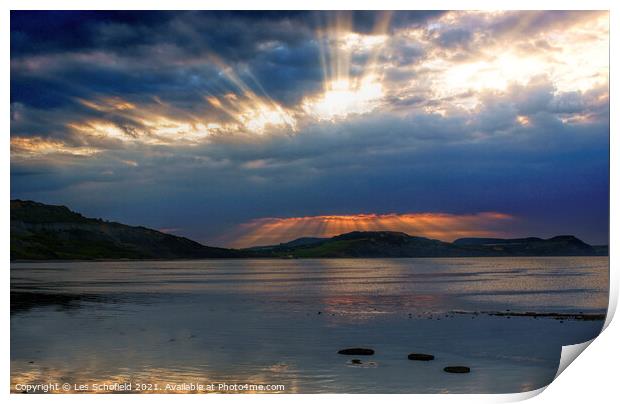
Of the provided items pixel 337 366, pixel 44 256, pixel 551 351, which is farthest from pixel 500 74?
pixel 44 256

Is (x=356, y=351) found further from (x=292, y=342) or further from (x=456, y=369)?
(x=456, y=369)

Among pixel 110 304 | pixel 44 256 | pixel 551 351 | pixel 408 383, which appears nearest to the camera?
pixel 408 383

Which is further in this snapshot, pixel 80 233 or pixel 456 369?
pixel 80 233

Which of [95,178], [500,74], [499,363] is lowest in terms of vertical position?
[499,363]

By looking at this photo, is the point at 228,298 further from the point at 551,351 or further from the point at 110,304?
the point at 551,351

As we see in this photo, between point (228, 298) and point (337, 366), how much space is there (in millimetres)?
18817

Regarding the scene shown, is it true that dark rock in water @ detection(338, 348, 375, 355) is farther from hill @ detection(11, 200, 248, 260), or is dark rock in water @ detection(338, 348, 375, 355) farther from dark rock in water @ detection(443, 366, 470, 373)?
hill @ detection(11, 200, 248, 260)

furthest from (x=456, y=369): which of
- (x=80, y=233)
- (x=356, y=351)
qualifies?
(x=80, y=233)

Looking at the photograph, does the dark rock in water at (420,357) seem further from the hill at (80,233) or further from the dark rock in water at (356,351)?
the hill at (80,233)

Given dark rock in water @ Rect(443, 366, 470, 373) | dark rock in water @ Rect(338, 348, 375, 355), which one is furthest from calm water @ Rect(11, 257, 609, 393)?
dark rock in water @ Rect(338, 348, 375, 355)

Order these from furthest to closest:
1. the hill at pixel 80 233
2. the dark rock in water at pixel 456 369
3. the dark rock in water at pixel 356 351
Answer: the hill at pixel 80 233, the dark rock in water at pixel 356 351, the dark rock in water at pixel 456 369

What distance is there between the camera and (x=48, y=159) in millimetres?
20688

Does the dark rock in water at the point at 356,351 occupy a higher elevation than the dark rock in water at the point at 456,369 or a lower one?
higher

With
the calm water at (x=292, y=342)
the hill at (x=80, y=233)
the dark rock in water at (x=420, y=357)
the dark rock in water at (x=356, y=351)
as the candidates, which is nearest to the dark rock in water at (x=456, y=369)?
the calm water at (x=292, y=342)
